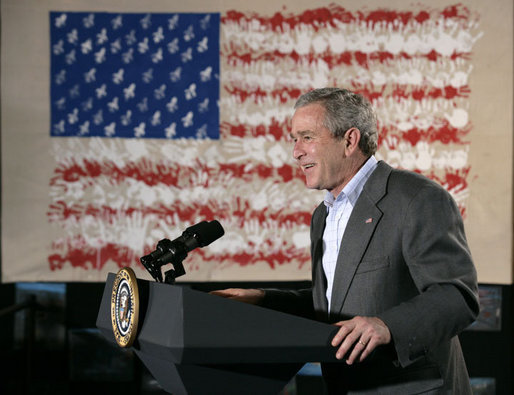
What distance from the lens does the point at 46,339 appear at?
2.91m

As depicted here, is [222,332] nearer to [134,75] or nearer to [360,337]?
[360,337]

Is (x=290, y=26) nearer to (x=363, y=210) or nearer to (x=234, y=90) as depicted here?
(x=234, y=90)

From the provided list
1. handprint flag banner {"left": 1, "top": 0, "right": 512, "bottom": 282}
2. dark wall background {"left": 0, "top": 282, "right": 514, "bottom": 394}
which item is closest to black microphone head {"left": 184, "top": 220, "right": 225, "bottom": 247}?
handprint flag banner {"left": 1, "top": 0, "right": 512, "bottom": 282}

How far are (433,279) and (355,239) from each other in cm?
23

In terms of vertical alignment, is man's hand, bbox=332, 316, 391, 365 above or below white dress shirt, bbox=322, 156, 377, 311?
below

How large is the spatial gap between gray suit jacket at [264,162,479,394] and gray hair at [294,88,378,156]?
0.44 ft

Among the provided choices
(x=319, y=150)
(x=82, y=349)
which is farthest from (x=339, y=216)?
(x=82, y=349)

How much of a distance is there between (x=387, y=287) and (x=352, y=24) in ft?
5.79

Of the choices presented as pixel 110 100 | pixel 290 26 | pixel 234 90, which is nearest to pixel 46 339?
pixel 110 100

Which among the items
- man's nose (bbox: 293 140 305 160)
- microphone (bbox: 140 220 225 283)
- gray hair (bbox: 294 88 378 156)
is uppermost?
gray hair (bbox: 294 88 378 156)

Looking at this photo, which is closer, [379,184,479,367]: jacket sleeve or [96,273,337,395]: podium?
[96,273,337,395]: podium

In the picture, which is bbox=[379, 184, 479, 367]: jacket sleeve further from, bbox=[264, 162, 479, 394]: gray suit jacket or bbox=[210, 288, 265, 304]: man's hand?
bbox=[210, 288, 265, 304]: man's hand

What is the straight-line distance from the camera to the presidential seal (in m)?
1.08

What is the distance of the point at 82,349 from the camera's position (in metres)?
2.91
